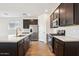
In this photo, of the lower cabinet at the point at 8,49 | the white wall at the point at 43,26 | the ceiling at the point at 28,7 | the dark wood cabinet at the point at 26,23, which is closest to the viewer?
the lower cabinet at the point at 8,49

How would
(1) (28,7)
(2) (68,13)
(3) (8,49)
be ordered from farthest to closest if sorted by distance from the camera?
(1) (28,7) → (2) (68,13) → (3) (8,49)

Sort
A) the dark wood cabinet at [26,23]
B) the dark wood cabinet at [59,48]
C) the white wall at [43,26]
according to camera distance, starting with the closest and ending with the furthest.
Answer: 1. the dark wood cabinet at [59,48]
2. the white wall at [43,26]
3. the dark wood cabinet at [26,23]

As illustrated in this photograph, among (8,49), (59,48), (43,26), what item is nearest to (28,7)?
(43,26)

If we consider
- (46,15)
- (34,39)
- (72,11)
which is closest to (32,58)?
(72,11)

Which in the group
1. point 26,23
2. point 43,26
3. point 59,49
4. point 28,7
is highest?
point 28,7

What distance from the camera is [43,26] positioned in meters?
9.79

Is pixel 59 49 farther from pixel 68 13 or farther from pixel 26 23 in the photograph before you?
pixel 26 23

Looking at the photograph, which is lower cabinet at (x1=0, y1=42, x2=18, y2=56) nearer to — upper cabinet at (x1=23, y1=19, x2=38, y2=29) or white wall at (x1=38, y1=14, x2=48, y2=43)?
white wall at (x1=38, y1=14, x2=48, y2=43)

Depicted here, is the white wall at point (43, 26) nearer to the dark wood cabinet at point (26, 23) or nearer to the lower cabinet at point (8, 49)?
the dark wood cabinet at point (26, 23)

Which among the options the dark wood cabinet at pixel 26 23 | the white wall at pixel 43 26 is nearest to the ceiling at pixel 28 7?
the white wall at pixel 43 26

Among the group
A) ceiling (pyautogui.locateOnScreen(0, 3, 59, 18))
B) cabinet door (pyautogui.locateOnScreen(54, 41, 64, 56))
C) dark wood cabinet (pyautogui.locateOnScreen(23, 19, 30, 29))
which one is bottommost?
cabinet door (pyautogui.locateOnScreen(54, 41, 64, 56))

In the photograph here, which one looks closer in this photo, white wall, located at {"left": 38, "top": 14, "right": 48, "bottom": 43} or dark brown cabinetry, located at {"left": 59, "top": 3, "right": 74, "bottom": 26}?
dark brown cabinetry, located at {"left": 59, "top": 3, "right": 74, "bottom": 26}

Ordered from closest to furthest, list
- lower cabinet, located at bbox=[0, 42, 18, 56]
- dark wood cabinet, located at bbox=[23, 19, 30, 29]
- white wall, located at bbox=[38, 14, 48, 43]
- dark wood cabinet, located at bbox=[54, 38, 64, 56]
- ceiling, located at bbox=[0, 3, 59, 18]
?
Answer: 1. lower cabinet, located at bbox=[0, 42, 18, 56]
2. dark wood cabinet, located at bbox=[54, 38, 64, 56]
3. ceiling, located at bbox=[0, 3, 59, 18]
4. white wall, located at bbox=[38, 14, 48, 43]
5. dark wood cabinet, located at bbox=[23, 19, 30, 29]

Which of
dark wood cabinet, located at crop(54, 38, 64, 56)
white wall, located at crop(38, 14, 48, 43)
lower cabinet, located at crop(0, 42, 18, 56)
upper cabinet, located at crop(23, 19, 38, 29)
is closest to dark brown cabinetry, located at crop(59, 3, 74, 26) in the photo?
dark wood cabinet, located at crop(54, 38, 64, 56)
